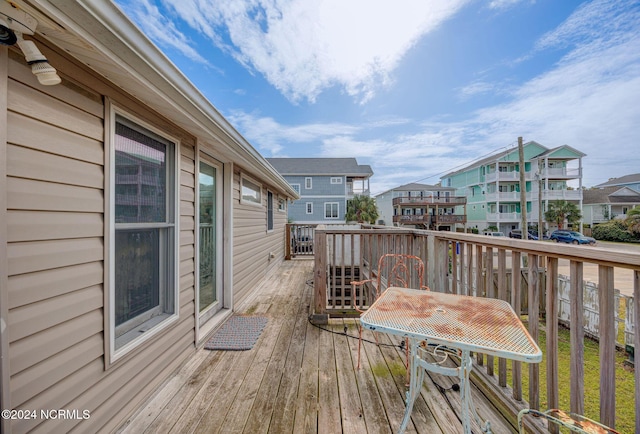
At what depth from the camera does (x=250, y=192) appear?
468 centimetres

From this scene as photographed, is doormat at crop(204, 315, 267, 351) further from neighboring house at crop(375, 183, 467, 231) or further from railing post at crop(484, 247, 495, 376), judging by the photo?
neighboring house at crop(375, 183, 467, 231)

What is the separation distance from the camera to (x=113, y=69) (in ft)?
4.51

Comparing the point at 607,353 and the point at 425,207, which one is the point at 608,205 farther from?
the point at 607,353

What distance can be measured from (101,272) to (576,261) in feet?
8.20

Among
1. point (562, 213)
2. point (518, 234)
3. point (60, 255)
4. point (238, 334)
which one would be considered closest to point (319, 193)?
point (518, 234)

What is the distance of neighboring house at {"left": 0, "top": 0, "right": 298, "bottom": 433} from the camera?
1.05 m

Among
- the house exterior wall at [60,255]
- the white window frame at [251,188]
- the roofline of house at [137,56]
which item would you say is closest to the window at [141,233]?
the house exterior wall at [60,255]

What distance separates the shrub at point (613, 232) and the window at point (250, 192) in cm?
2792

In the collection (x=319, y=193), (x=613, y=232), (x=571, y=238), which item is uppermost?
(x=319, y=193)

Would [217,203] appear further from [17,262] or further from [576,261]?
[576,261]

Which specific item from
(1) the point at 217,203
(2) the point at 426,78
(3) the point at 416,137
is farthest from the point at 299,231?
(3) the point at 416,137

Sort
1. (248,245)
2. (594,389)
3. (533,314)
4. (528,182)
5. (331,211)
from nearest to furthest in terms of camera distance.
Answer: (533,314), (594,389), (248,245), (331,211), (528,182)

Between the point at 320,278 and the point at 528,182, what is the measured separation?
27.3 metres

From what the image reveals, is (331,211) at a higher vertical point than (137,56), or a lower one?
lower
